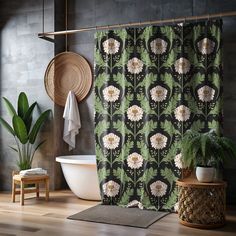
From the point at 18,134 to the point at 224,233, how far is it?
311 cm

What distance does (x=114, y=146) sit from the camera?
4551mm

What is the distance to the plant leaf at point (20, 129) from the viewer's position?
520 centimetres

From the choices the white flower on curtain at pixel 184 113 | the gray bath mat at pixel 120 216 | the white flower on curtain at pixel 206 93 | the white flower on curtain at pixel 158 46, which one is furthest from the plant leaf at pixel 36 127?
the white flower on curtain at pixel 206 93

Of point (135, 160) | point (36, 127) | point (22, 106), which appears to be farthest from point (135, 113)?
point (22, 106)

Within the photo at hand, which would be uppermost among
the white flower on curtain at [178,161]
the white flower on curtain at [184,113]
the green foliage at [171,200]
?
the white flower on curtain at [184,113]

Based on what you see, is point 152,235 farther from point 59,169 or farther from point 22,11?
point 22,11

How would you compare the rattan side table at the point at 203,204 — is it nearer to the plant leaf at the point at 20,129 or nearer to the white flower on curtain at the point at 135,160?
the white flower on curtain at the point at 135,160

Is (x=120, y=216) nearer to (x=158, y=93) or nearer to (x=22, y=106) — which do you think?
(x=158, y=93)

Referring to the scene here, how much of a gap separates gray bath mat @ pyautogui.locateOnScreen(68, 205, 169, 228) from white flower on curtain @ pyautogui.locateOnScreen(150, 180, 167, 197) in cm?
22

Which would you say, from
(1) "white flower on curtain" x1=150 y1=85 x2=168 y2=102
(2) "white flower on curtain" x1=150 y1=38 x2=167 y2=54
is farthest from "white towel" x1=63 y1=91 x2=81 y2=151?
Result: (2) "white flower on curtain" x1=150 y1=38 x2=167 y2=54

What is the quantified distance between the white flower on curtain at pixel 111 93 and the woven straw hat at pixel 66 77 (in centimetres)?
102

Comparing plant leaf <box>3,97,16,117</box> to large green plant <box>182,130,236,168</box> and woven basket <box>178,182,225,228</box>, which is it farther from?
woven basket <box>178,182,225,228</box>

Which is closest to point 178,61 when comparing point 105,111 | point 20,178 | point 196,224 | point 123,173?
point 105,111

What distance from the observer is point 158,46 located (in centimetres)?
439
